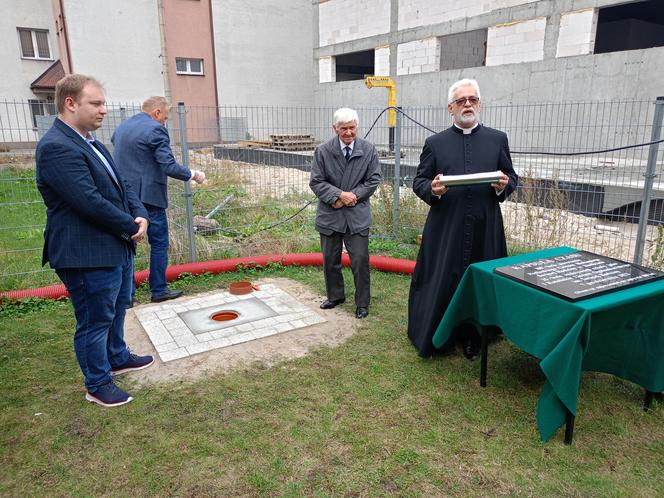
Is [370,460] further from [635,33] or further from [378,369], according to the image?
[635,33]

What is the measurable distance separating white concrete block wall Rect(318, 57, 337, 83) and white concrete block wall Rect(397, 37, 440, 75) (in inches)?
181

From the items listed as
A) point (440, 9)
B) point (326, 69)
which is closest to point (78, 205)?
point (440, 9)

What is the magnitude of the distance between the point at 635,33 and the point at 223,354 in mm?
23617

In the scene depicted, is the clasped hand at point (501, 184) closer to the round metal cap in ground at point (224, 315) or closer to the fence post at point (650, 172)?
the fence post at point (650, 172)

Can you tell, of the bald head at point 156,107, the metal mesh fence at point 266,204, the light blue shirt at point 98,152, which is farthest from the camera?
the metal mesh fence at point 266,204

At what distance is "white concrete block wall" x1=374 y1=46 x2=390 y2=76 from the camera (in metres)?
20.0

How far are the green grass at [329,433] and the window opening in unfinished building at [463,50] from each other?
19.3m

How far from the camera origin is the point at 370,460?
277 cm

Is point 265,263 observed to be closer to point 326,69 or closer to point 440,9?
point 440,9

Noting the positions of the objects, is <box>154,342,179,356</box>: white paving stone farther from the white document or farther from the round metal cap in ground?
the white document

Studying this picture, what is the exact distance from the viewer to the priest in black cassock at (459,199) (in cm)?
366

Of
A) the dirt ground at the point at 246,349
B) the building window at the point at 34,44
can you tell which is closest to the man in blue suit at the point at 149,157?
the dirt ground at the point at 246,349

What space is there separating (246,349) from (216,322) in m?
0.64

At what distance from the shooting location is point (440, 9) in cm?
1764
